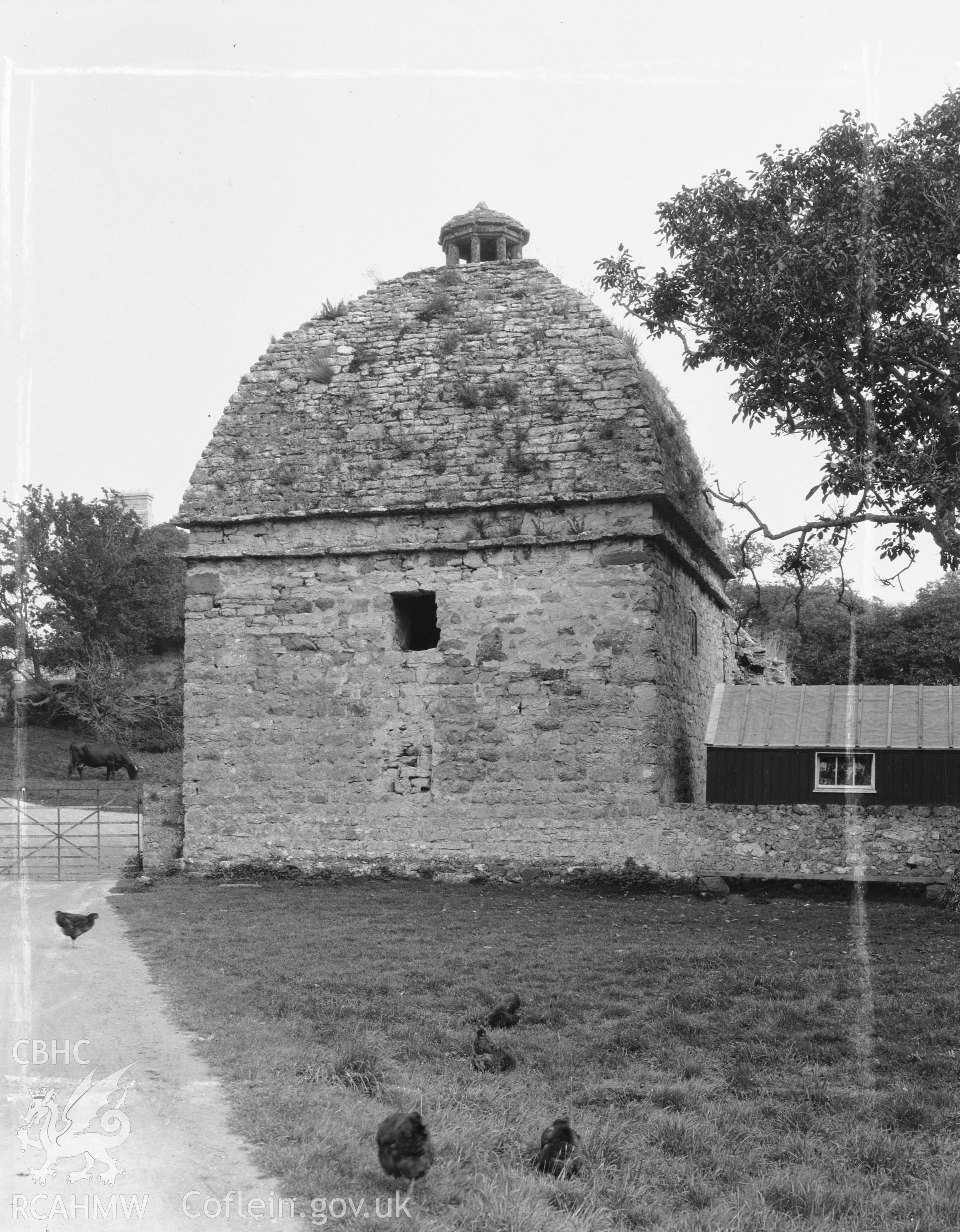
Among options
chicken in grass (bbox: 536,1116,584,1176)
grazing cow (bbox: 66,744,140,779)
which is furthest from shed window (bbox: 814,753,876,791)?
grazing cow (bbox: 66,744,140,779)

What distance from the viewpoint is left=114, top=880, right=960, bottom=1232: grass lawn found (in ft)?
17.8

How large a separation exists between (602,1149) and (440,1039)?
2.20m

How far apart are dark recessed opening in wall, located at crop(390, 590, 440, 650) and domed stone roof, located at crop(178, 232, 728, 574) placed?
1273 millimetres

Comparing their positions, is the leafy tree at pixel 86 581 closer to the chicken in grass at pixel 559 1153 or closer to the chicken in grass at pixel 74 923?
the chicken in grass at pixel 74 923

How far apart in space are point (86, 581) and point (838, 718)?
32721 millimetres

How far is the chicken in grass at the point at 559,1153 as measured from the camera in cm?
557

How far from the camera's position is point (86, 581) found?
43.7m

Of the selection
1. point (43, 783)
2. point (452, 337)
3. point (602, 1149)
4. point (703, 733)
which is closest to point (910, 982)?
point (602, 1149)

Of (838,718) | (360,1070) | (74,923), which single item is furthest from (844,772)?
(360,1070)

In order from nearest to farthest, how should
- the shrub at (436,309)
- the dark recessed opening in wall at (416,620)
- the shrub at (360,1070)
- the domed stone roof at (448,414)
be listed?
the shrub at (360,1070)
the domed stone roof at (448,414)
the dark recessed opening in wall at (416,620)
the shrub at (436,309)

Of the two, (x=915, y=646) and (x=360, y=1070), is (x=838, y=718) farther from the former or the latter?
(x=915, y=646)

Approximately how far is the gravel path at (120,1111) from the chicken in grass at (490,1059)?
63.1 inches

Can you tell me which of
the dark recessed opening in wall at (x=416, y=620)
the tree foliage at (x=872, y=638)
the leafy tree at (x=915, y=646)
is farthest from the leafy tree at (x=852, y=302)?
the leafy tree at (x=915, y=646)

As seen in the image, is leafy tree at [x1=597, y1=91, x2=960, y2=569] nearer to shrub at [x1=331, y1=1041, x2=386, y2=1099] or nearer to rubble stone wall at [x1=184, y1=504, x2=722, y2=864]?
rubble stone wall at [x1=184, y1=504, x2=722, y2=864]
